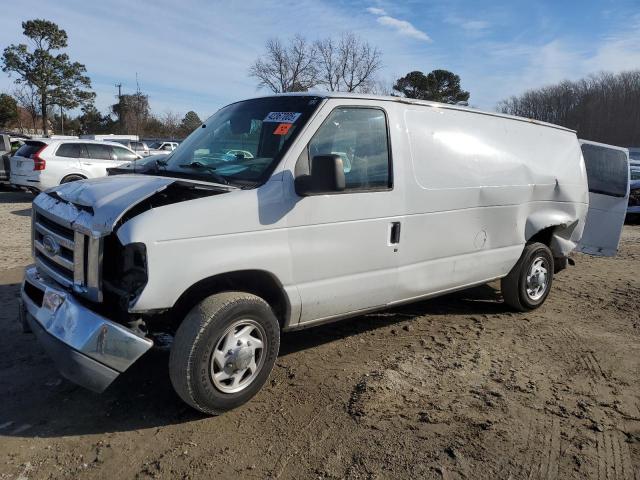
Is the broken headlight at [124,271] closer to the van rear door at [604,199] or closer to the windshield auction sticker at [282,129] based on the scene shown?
the windshield auction sticker at [282,129]

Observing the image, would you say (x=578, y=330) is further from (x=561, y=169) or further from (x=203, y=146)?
(x=203, y=146)

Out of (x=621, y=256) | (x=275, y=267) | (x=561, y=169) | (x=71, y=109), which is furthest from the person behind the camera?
(x=71, y=109)

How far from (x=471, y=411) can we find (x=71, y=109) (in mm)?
47113

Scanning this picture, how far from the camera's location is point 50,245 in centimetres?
345

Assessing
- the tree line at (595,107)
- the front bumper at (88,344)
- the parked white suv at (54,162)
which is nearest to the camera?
the front bumper at (88,344)

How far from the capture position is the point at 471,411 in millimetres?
3559

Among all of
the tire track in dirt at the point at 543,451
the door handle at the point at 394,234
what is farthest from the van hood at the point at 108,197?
the tire track in dirt at the point at 543,451

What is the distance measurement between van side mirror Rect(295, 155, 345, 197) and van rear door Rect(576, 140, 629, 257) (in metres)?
4.54

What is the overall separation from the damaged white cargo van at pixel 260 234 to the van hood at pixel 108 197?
1cm

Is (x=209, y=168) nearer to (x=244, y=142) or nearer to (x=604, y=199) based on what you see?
(x=244, y=142)

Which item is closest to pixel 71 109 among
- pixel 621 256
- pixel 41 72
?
pixel 41 72

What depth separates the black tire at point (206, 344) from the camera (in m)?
3.09

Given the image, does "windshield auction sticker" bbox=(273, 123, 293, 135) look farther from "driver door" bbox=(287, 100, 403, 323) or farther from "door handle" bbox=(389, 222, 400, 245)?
"door handle" bbox=(389, 222, 400, 245)

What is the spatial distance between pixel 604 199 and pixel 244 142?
5.03m
